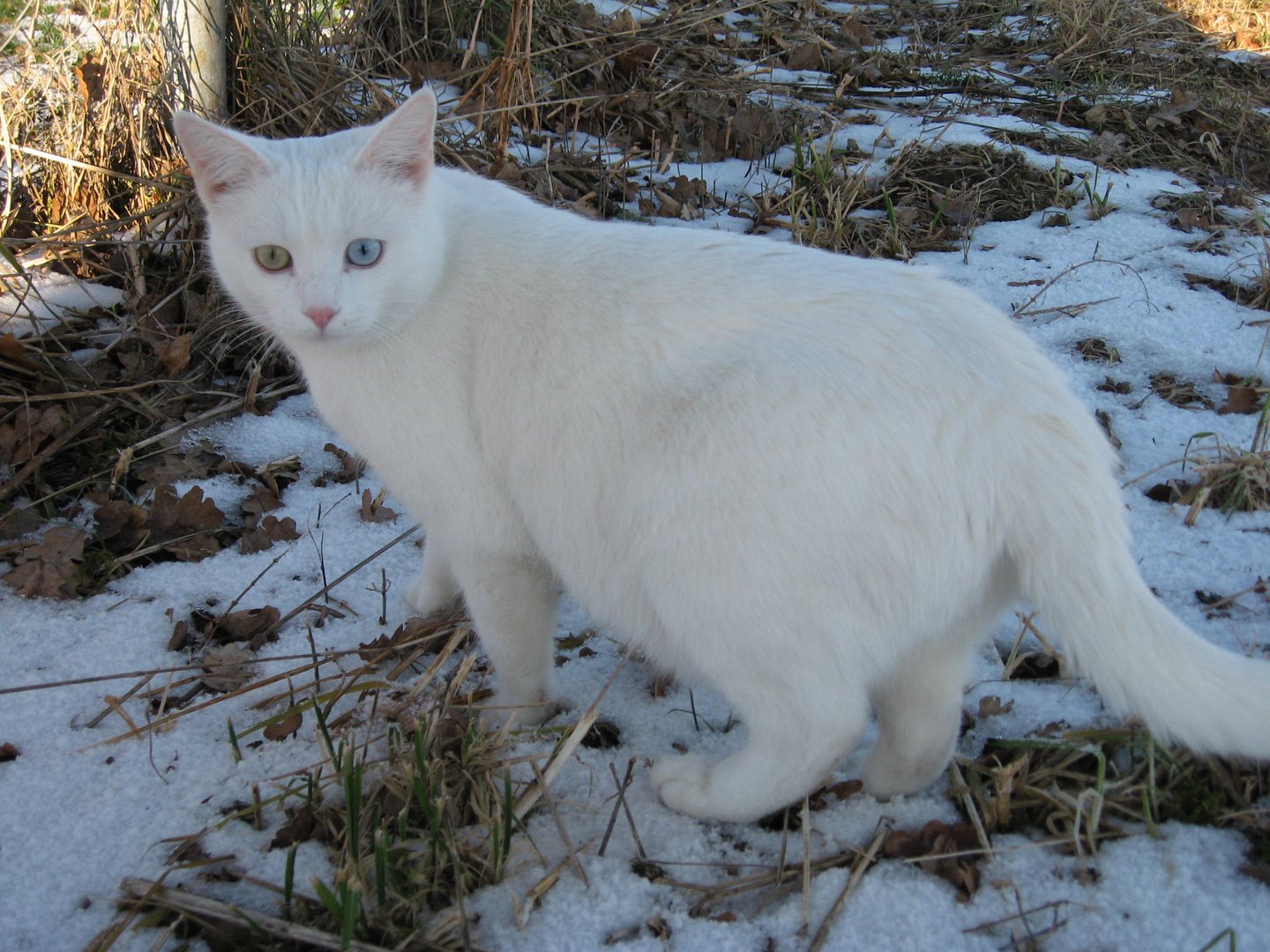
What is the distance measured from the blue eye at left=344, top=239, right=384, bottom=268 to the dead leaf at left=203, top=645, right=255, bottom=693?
925 mm

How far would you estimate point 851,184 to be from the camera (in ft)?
12.0

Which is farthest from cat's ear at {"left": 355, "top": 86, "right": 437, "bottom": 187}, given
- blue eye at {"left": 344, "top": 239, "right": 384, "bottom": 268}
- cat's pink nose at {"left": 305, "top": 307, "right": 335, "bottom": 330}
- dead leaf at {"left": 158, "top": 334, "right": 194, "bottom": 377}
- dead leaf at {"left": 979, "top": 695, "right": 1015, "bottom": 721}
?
dead leaf at {"left": 979, "top": 695, "right": 1015, "bottom": 721}

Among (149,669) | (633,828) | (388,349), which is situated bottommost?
(149,669)

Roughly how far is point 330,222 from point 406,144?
23cm

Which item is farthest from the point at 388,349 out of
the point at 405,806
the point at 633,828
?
the point at 633,828

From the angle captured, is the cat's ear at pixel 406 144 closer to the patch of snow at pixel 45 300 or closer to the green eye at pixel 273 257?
the green eye at pixel 273 257

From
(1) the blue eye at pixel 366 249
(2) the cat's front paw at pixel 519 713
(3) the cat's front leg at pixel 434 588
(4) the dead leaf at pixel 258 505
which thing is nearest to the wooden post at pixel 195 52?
(4) the dead leaf at pixel 258 505

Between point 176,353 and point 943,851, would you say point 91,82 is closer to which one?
point 176,353

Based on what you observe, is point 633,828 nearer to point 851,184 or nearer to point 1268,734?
point 1268,734

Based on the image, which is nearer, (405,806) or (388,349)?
(405,806)

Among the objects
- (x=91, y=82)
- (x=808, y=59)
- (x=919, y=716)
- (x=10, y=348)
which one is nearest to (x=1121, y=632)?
(x=919, y=716)

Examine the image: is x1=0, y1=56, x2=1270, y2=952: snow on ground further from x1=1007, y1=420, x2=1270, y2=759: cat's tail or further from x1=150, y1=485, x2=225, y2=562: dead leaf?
x1=1007, y1=420, x2=1270, y2=759: cat's tail

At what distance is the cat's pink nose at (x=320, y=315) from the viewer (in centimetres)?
185

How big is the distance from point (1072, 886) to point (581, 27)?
404 cm
